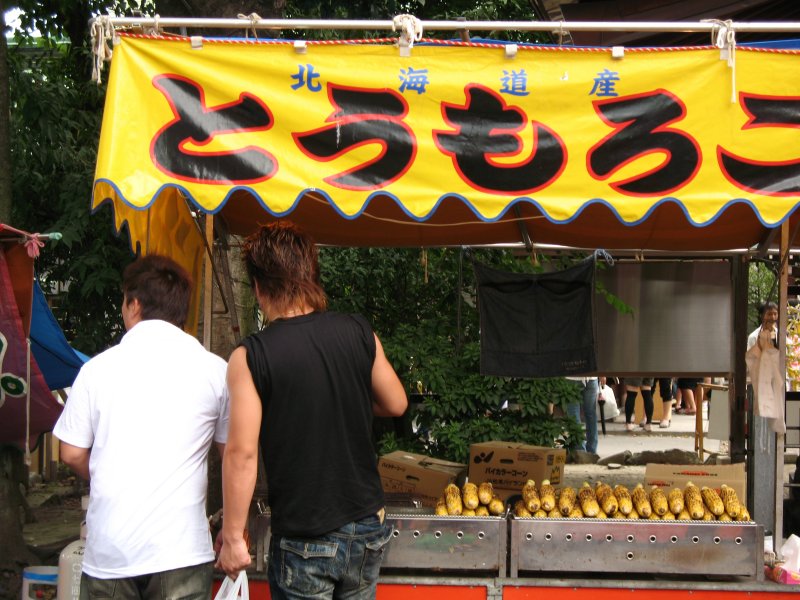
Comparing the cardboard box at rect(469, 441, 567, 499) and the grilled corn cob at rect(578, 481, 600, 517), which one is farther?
the cardboard box at rect(469, 441, 567, 499)

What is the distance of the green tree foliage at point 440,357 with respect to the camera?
30.2 ft

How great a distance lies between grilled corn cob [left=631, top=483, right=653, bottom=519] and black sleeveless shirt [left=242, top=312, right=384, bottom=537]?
202cm

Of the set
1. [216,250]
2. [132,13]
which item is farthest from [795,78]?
[132,13]

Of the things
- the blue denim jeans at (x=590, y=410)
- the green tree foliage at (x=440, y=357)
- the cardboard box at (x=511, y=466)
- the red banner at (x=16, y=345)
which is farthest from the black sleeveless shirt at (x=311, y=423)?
the blue denim jeans at (x=590, y=410)

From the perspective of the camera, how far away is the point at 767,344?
15.9ft

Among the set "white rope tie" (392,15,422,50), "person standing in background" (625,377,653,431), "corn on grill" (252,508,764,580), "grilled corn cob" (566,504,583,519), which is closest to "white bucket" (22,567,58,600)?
"corn on grill" (252,508,764,580)

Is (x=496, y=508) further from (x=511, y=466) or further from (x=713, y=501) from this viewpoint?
(x=511, y=466)

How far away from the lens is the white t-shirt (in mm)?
2981

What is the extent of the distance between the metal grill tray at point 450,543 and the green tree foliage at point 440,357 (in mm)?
4526

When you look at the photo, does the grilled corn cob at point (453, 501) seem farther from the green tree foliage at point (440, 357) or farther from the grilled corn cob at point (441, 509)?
the green tree foliage at point (440, 357)

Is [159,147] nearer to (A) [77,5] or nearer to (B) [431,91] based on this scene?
(B) [431,91]

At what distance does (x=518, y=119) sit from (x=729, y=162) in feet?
3.00

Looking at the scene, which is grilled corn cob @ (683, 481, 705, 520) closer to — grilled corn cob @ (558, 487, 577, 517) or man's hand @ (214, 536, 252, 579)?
grilled corn cob @ (558, 487, 577, 517)

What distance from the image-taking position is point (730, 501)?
179 inches
